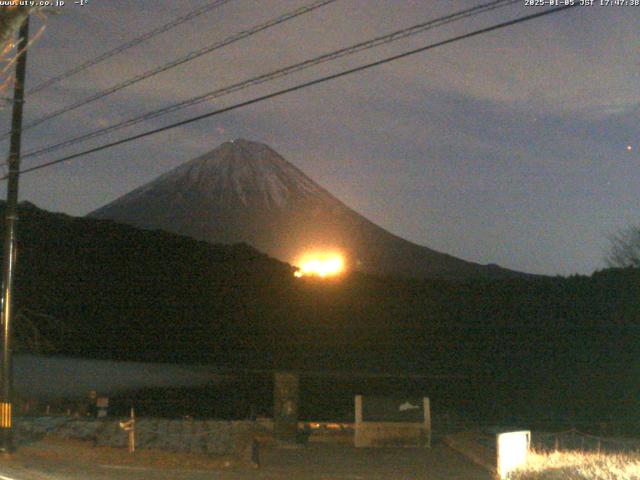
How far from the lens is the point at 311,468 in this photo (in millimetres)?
18422

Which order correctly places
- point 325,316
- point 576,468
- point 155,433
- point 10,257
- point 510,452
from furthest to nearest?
point 325,316, point 155,433, point 10,257, point 510,452, point 576,468

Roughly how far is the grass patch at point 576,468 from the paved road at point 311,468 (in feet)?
8.11

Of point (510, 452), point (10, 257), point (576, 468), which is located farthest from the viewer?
point (10, 257)

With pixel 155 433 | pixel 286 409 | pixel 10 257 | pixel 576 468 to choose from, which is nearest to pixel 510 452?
pixel 576 468

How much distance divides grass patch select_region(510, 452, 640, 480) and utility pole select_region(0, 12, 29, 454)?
35.2ft

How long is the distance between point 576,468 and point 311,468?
7018 mm

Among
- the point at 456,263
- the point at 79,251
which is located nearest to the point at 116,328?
the point at 79,251

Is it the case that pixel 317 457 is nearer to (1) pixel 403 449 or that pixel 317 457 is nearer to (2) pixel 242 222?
(1) pixel 403 449

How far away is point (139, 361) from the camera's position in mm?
54469

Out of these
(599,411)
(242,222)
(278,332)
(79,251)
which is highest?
(242,222)

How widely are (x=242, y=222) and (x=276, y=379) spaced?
11694cm

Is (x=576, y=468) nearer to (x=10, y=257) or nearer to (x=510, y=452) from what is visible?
(x=510, y=452)

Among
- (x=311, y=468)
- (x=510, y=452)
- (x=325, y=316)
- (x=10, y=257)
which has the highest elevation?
(x=325, y=316)

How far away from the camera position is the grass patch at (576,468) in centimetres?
1192
